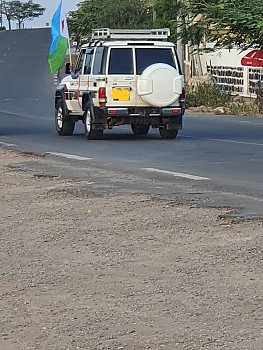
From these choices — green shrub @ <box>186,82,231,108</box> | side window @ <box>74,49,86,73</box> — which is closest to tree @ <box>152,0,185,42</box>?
green shrub @ <box>186,82,231,108</box>

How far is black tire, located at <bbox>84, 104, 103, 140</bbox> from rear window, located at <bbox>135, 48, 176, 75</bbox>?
1.52 metres

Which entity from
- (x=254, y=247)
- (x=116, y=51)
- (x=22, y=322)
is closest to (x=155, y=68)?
(x=116, y=51)

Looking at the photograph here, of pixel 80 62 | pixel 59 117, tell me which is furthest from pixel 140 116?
pixel 59 117

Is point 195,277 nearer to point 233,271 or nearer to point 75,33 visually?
point 233,271

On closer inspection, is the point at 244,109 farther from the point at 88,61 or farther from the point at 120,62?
the point at 120,62

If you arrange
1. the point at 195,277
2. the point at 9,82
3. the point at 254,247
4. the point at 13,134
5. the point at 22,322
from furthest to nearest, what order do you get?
the point at 9,82
the point at 13,134
the point at 254,247
the point at 195,277
the point at 22,322

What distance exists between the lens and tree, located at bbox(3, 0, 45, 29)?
154250mm

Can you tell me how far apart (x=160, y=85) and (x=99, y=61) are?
1552 millimetres

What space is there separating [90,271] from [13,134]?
57.2 ft

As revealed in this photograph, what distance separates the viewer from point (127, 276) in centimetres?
830

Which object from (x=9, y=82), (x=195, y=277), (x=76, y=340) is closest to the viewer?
(x=76, y=340)

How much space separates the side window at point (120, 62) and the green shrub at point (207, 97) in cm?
1872

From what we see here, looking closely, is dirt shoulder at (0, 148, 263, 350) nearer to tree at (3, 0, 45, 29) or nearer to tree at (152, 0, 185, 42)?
tree at (152, 0, 185, 42)

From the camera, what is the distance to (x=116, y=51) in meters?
22.2
